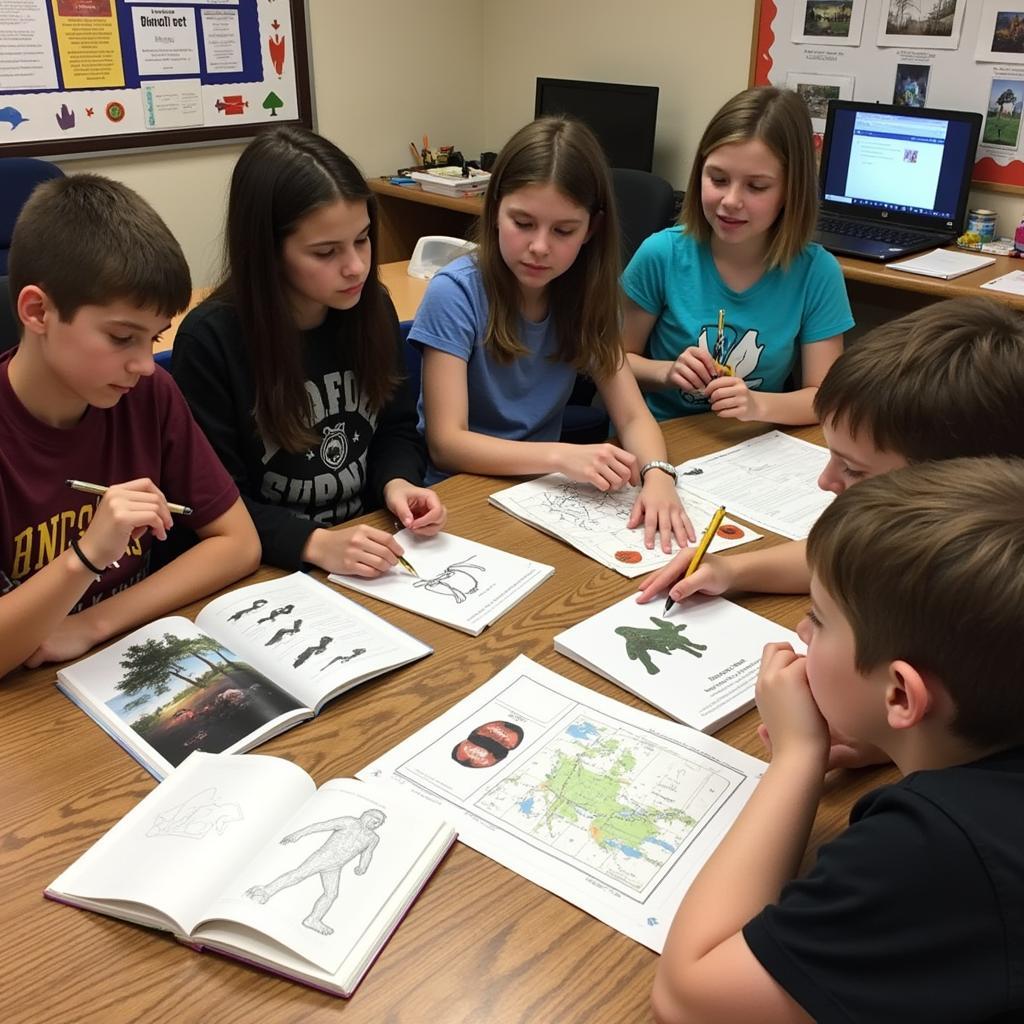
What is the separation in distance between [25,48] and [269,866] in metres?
3.07

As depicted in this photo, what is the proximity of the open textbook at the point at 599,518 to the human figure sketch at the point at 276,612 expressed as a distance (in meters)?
0.39

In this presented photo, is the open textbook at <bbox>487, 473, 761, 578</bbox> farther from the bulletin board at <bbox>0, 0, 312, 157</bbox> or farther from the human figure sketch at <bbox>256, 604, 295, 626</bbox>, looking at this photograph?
the bulletin board at <bbox>0, 0, 312, 157</bbox>

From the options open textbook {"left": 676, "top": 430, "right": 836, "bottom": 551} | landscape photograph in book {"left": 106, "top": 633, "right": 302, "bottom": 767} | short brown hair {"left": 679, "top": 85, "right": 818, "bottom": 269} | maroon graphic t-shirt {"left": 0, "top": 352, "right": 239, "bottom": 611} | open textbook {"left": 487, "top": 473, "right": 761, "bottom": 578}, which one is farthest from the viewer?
short brown hair {"left": 679, "top": 85, "right": 818, "bottom": 269}

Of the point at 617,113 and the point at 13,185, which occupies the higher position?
the point at 617,113

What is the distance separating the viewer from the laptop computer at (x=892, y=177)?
8.96 ft

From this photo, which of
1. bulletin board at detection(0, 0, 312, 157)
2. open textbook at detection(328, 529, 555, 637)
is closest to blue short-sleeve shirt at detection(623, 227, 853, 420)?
open textbook at detection(328, 529, 555, 637)

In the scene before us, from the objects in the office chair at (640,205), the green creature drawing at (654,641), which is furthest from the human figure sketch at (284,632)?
the office chair at (640,205)

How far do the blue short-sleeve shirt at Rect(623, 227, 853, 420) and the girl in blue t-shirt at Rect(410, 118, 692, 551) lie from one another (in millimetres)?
214

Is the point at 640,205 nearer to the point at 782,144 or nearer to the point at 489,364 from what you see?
the point at 782,144

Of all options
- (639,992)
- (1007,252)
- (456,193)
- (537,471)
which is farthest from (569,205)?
(456,193)

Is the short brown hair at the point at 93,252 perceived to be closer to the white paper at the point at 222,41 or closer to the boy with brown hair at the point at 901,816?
the boy with brown hair at the point at 901,816

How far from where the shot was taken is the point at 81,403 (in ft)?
3.85

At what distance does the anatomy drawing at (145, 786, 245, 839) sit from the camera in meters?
0.79

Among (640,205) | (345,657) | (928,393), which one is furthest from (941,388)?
(640,205)
